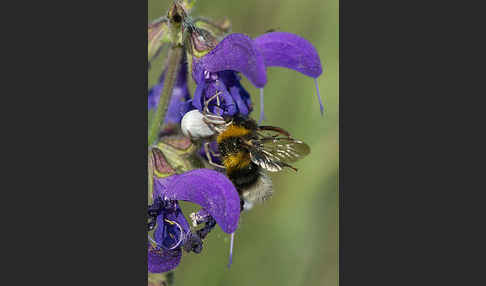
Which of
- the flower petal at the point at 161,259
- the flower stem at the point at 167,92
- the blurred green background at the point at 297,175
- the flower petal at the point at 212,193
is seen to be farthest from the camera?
the blurred green background at the point at 297,175

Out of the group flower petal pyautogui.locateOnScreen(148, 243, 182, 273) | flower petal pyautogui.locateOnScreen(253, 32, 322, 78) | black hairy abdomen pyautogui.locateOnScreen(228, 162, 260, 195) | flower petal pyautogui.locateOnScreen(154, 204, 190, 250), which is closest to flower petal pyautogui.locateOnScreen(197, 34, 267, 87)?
flower petal pyautogui.locateOnScreen(253, 32, 322, 78)

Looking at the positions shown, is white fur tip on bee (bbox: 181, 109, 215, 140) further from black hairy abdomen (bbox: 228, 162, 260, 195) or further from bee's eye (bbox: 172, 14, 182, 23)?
bee's eye (bbox: 172, 14, 182, 23)

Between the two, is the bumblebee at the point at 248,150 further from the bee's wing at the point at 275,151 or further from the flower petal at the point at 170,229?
the flower petal at the point at 170,229

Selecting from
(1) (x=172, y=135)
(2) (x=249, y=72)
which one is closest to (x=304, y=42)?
(2) (x=249, y=72)

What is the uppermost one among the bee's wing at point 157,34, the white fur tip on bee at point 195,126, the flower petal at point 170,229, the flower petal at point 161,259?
the bee's wing at point 157,34

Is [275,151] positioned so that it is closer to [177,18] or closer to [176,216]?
[176,216]

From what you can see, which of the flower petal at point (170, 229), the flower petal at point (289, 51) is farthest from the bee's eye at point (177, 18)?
the flower petal at point (170, 229)
